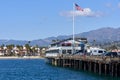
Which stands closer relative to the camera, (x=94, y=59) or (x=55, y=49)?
(x=94, y=59)

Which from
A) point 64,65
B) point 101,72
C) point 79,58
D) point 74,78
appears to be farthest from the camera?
point 64,65

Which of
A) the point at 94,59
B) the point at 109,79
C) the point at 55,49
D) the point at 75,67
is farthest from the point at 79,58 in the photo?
the point at 55,49

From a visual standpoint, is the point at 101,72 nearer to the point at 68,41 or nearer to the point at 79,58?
the point at 79,58

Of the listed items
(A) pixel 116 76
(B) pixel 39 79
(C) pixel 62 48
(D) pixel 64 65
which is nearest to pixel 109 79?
(A) pixel 116 76

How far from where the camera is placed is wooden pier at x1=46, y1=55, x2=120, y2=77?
70.9 m

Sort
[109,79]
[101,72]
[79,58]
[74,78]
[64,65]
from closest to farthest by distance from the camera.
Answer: [109,79] < [74,78] < [101,72] < [79,58] < [64,65]

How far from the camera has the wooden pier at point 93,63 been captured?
7088 cm

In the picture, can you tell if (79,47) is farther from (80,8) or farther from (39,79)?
(39,79)

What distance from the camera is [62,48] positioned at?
426 feet

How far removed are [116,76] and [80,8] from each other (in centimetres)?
2979

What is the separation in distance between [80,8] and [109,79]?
31.6m

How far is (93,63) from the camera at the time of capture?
87.9 metres

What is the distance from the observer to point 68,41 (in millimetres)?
130125

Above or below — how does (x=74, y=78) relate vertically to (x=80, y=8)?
below
